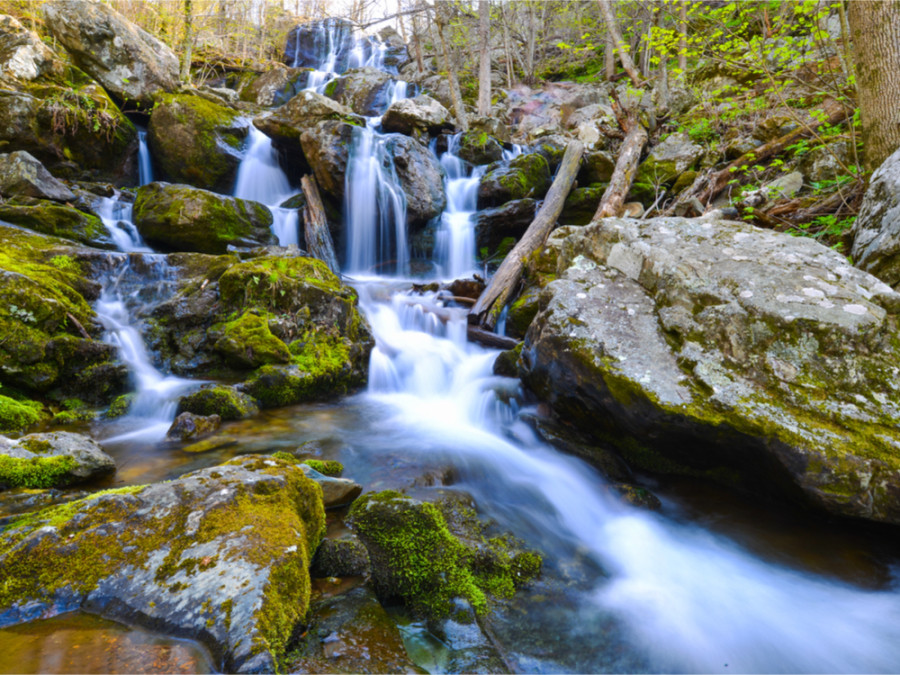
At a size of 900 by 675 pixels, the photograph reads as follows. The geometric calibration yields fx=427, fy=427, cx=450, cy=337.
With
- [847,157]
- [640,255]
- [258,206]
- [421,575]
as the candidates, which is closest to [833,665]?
[421,575]

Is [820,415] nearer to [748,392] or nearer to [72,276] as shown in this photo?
[748,392]

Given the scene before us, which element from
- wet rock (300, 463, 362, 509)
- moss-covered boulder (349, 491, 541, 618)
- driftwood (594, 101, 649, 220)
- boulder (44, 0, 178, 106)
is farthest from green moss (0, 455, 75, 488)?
boulder (44, 0, 178, 106)

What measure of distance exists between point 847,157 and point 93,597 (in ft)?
31.1

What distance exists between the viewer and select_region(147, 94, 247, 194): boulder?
10.1m

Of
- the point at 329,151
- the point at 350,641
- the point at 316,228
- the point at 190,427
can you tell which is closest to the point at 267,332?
the point at 190,427

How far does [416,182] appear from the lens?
1080 cm

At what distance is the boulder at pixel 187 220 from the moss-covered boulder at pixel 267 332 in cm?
199

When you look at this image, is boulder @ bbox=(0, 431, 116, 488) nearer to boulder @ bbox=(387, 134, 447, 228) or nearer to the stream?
the stream

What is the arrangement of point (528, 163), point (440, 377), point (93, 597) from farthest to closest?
point (528, 163)
point (440, 377)
point (93, 597)

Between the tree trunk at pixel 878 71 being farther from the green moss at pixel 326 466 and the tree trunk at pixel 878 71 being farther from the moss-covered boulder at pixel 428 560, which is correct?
the green moss at pixel 326 466

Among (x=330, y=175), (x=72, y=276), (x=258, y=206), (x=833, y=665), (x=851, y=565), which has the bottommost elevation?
(x=833, y=665)

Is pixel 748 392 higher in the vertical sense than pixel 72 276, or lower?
lower

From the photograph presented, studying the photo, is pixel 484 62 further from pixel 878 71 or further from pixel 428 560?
pixel 428 560

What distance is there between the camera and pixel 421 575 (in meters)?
2.22
